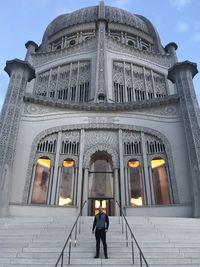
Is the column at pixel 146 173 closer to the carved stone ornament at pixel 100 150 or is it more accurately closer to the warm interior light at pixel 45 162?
the carved stone ornament at pixel 100 150

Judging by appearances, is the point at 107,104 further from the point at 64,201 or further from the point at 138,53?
the point at 138,53

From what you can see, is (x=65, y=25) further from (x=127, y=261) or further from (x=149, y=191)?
(x=127, y=261)

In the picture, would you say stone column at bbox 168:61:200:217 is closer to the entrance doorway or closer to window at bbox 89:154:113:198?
the entrance doorway

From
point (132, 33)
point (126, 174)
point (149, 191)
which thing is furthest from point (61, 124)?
point (132, 33)

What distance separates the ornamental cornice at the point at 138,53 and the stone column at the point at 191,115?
8565 mm

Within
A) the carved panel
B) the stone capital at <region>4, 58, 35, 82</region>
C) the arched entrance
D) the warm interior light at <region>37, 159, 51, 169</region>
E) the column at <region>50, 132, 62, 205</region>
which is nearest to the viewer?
the column at <region>50, 132, 62, 205</region>

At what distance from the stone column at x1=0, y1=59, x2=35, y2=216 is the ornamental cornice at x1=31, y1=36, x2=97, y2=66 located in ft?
29.5

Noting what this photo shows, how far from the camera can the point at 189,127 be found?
1652 cm

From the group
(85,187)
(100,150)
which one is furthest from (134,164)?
(85,187)

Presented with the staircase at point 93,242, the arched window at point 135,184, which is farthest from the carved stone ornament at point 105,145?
the staircase at point 93,242

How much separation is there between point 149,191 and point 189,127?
485cm

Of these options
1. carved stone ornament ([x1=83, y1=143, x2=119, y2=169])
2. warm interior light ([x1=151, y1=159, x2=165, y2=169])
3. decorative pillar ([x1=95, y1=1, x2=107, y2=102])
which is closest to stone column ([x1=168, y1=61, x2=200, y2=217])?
warm interior light ([x1=151, y1=159, x2=165, y2=169])

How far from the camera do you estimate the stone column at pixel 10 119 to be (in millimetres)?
14320

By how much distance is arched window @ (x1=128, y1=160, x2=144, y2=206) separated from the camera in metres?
16.1
